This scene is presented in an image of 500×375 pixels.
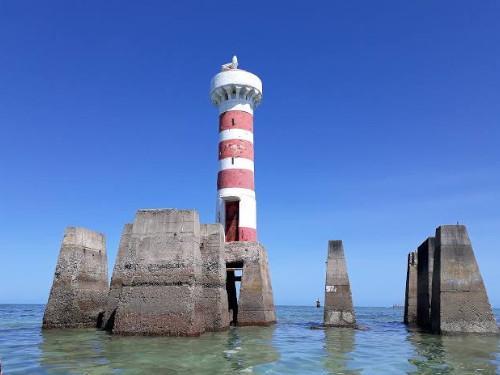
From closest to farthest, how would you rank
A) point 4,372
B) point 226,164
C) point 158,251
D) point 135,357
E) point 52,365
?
1. point 4,372
2. point 52,365
3. point 135,357
4. point 158,251
5. point 226,164

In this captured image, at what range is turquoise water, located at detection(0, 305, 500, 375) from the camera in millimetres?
10953

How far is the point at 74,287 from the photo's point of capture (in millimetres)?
19750

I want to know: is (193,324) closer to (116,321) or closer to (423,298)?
(116,321)

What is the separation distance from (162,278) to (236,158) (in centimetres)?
1174

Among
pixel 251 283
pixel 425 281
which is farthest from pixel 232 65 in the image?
pixel 425 281

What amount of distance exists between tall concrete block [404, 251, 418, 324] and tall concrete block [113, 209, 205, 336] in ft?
43.4

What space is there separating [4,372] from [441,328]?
1347cm

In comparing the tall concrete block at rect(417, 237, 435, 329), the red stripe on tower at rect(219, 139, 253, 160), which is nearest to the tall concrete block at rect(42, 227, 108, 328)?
the red stripe on tower at rect(219, 139, 253, 160)

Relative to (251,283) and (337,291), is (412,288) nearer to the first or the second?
(337,291)

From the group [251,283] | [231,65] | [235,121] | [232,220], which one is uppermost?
[231,65]

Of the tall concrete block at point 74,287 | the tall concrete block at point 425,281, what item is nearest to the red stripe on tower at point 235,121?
the tall concrete block at point 74,287

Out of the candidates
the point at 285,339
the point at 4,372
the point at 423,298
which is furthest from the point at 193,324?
the point at 423,298

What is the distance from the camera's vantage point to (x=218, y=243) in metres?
20.1

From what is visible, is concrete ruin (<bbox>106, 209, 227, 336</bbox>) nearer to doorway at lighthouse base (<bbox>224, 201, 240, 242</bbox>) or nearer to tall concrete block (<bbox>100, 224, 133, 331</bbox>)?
tall concrete block (<bbox>100, 224, 133, 331</bbox>)
